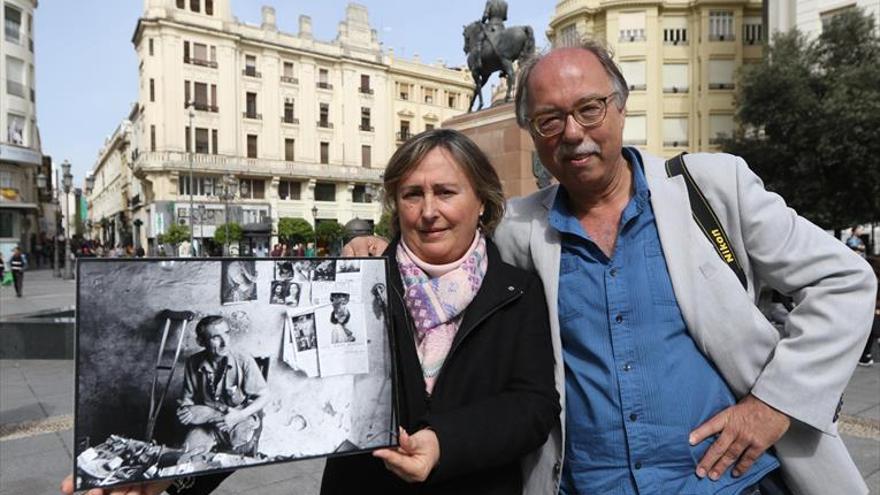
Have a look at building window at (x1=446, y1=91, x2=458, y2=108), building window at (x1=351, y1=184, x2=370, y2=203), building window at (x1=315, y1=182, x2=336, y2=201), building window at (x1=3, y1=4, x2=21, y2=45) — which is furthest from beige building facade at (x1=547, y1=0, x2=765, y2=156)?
building window at (x1=3, y1=4, x2=21, y2=45)

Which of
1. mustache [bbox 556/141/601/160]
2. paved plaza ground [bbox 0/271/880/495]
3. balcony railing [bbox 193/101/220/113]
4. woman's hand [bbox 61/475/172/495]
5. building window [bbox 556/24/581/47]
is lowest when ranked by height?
paved plaza ground [bbox 0/271/880/495]

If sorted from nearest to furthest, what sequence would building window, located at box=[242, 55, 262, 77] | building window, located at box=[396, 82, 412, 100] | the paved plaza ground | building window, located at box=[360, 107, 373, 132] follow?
the paved plaza ground < building window, located at box=[242, 55, 262, 77] < building window, located at box=[360, 107, 373, 132] < building window, located at box=[396, 82, 412, 100]

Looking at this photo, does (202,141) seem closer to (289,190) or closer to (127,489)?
(289,190)

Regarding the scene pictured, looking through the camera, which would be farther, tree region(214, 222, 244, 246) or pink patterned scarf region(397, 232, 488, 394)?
tree region(214, 222, 244, 246)

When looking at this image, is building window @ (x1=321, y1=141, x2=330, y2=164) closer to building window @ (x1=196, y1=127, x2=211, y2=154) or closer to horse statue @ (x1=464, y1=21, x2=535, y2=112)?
building window @ (x1=196, y1=127, x2=211, y2=154)

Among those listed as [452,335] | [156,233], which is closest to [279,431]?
[452,335]

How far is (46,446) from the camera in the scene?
495 centimetres

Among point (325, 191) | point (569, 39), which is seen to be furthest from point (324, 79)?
point (569, 39)

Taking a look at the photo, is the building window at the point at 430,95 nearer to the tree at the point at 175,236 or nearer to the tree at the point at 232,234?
the tree at the point at 232,234

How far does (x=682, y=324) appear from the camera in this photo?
5.67 ft

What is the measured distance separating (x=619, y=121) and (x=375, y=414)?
1.14m

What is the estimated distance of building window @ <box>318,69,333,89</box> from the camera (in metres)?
51.5

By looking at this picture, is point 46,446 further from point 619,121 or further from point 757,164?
point 757,164

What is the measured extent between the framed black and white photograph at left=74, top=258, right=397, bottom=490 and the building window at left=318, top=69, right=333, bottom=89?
5293cm
